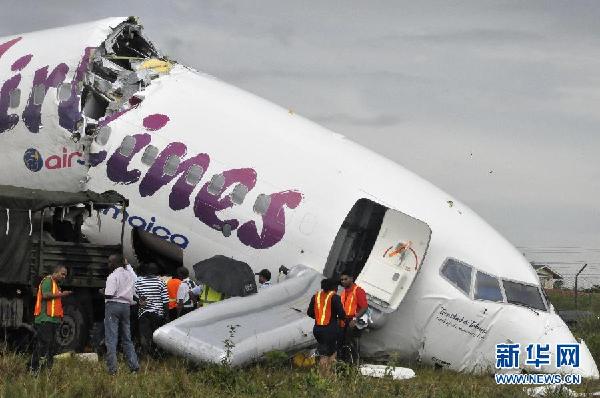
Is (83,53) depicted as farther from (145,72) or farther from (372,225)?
(372,225)

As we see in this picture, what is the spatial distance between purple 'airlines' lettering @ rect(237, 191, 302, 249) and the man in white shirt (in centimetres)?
383

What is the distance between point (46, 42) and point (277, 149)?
7.04m

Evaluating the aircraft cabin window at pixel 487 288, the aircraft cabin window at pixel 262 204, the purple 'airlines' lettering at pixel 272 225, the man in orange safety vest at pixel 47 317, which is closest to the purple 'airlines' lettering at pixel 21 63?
the aircraft cabin window at pixel 262 204

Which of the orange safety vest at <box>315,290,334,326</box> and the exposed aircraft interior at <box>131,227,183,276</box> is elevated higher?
the exposed aircraft interior at <box>131,227,183,276</box>

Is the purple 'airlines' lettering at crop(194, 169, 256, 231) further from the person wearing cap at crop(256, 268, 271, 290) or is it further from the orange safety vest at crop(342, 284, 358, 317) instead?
the orange safety vest at crop(342, 284, 358, 317)

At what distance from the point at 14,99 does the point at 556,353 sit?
13970mm

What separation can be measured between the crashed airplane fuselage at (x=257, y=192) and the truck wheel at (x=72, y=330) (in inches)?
94.5

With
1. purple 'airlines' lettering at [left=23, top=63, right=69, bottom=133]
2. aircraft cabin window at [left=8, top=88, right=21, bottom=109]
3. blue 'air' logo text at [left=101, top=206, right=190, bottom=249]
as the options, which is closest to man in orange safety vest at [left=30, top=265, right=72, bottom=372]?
blue 'air' logo text at [left=101, top=206, right=190, bottom=249]

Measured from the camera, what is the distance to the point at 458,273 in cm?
2012

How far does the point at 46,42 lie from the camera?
24.5 meters

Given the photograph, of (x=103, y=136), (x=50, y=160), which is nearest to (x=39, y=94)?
(x=50, y=160)

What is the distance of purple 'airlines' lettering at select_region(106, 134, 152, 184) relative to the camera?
2212 centimetres

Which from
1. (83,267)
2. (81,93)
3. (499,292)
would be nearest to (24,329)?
(83,267)

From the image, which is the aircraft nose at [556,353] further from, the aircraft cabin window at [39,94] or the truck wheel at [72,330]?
the aircraft cabin window at [39,94]
